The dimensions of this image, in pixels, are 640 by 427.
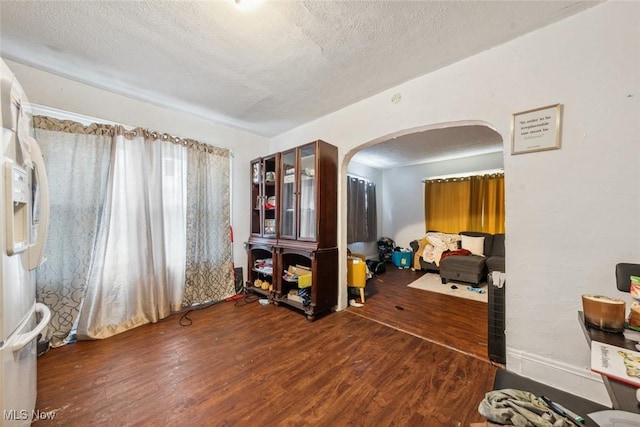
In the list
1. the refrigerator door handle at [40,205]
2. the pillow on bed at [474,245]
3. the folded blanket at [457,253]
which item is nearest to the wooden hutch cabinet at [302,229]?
the refrigerator door handle at [40,205]

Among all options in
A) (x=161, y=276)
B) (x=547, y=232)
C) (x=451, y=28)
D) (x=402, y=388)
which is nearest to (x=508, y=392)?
(x=402, y=388)

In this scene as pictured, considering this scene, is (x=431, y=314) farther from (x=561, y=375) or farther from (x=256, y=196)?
(x=256, y=196)

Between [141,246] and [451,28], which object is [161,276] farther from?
[451,28]

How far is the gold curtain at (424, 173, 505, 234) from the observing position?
171 inches

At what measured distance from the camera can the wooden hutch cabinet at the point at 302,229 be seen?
251 cm

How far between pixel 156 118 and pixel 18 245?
2.21 meters

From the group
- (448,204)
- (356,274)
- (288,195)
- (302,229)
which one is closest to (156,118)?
(288,195)

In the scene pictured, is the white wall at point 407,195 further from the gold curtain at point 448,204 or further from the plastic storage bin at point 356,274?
the plastic storage bin at point 356,274

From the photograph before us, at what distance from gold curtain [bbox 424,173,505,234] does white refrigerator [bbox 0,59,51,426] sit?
557 cm

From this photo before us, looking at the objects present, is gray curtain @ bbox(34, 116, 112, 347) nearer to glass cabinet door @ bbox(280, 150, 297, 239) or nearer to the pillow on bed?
glass cabinet door @ bbox(280, 150, 297, 239)

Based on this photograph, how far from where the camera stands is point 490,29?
60.9 inches

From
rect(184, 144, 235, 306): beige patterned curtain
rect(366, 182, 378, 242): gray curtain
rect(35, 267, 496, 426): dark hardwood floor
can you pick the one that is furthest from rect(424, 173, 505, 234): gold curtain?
rect(184, 144, 235, 306): beige patterned curtain

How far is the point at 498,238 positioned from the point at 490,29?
3785 mm

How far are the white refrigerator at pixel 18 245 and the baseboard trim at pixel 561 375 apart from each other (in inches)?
105
